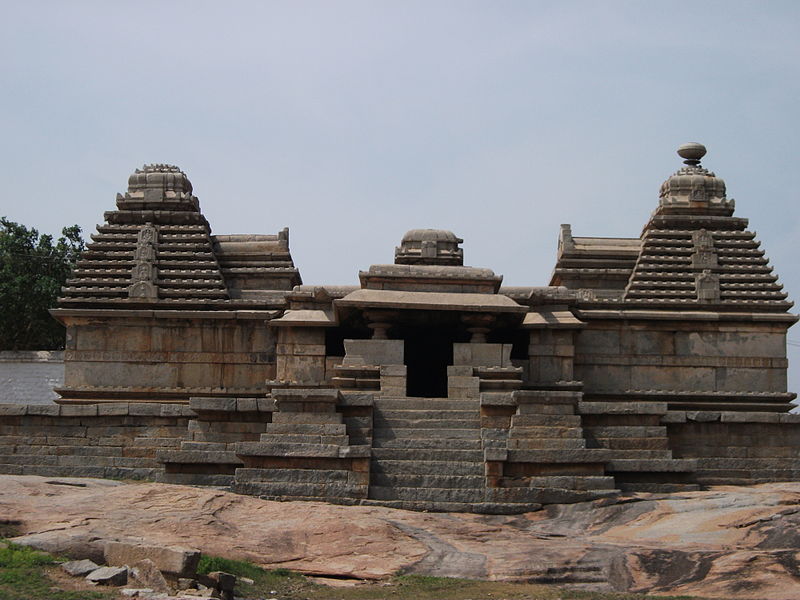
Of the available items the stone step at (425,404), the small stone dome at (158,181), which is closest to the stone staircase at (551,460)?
the stone step at (425,404)

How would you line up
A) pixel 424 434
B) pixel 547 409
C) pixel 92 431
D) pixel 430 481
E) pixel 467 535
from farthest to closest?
1. pixel 92 431
2. pixel 424 434
3. pixel 547 409
4. pixel 430 481
5. pixel 467 535

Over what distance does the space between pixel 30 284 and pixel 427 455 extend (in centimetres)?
3157

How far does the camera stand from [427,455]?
63.8 ft

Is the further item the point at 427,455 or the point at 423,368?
the point at 423,368

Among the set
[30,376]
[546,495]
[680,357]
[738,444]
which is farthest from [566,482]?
[30,376]

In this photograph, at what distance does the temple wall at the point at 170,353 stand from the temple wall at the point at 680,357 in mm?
7145

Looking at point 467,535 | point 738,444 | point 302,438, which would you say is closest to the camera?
point 467,535

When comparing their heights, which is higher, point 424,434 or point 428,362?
point 428,362

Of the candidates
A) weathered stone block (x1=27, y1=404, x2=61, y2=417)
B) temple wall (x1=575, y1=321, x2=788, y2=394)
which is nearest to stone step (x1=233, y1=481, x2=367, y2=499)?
weathered stone block (x1=27, y1=404, x2=61, y2=417)

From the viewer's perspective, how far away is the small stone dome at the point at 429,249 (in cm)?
2828

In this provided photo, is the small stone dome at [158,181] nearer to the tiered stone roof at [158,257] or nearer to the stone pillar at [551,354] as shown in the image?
the tiered stone roof at [158,257]

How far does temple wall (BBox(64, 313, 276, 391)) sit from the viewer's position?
26.4m

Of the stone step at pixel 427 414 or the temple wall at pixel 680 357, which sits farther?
the temple wall at pixel 680 357

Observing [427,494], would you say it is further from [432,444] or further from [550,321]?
[550,321]
